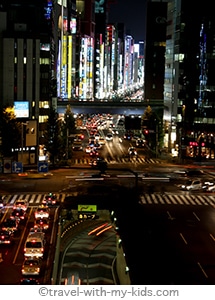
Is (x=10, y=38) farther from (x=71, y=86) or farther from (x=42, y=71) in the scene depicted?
(x=71, y=86)

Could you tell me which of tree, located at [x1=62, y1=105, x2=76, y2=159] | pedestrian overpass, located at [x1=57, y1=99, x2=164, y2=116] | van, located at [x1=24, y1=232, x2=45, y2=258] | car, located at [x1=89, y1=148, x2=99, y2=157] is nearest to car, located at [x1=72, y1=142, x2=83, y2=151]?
tree, located at [x1=62, y1=105, x2=76, y2=159]

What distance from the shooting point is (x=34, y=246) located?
27641mm

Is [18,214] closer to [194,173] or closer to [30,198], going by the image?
[30,198]

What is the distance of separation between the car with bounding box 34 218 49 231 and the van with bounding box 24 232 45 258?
376 centimetres

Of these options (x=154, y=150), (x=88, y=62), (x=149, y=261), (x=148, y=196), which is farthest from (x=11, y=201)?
(x=88, y=62)

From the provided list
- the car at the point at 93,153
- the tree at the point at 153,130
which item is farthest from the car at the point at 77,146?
the tree at the point at 153,130

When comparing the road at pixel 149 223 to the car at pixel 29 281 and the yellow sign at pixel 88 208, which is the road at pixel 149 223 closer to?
the yellow sign at pixel 88 208

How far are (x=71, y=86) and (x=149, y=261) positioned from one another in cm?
10374

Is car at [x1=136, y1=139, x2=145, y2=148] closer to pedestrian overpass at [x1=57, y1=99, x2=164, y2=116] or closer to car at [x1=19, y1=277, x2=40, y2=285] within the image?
pedestrian overpass at [x1=57, y1=99, x2=164, y2=116]

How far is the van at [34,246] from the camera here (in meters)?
27.0

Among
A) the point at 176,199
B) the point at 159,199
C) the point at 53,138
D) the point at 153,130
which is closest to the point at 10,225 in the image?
the point at 159,199

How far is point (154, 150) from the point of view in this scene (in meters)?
75.1

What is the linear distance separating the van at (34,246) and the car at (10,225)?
2.99 m

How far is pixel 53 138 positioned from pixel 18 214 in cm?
2736
